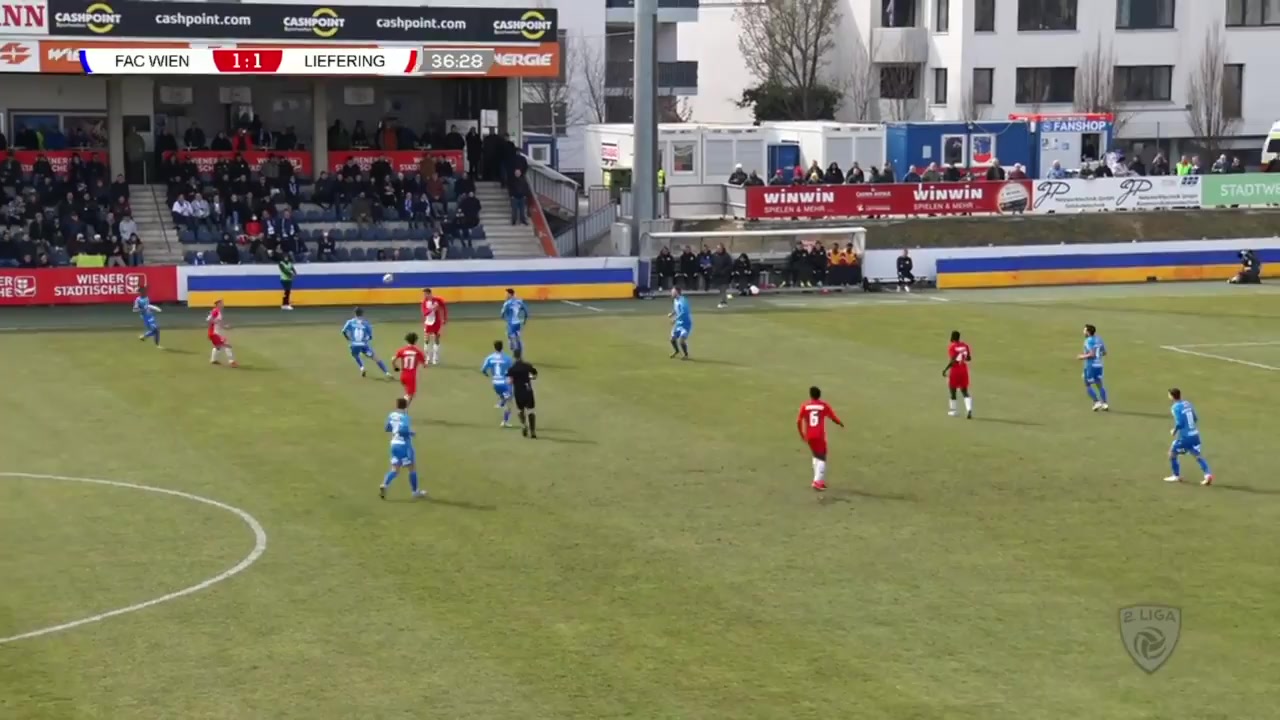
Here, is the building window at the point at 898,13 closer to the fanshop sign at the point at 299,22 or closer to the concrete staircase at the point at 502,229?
the fanshop sign at the point at 299,22

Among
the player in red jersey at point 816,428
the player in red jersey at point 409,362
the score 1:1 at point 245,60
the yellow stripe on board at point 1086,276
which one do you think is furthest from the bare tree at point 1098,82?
the player in red jersey at point 816,428

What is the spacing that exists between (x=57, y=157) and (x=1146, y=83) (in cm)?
5085

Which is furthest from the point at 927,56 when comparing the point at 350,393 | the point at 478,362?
the point at 350,393

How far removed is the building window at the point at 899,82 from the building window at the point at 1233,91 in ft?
47.6

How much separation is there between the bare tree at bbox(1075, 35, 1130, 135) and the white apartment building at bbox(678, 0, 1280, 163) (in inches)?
6.0

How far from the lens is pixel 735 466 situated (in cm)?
2705

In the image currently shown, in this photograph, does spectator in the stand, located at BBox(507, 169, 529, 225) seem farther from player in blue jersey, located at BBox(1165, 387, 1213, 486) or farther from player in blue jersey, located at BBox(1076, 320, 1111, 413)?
player in blue jersey, located at BBox(1165, 387, 1213, 486)

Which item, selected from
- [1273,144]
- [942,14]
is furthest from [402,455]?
[942,14]

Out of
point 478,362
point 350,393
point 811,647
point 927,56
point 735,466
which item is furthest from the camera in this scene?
point 927,56

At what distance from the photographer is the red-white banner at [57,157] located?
2159 inches

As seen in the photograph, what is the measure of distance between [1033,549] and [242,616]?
32.0ft

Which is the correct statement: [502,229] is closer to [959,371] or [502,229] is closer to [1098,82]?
[959,371]

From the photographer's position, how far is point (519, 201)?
188 ft

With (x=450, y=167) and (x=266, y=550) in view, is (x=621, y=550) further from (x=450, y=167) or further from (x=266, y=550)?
(x=450, y=167)
